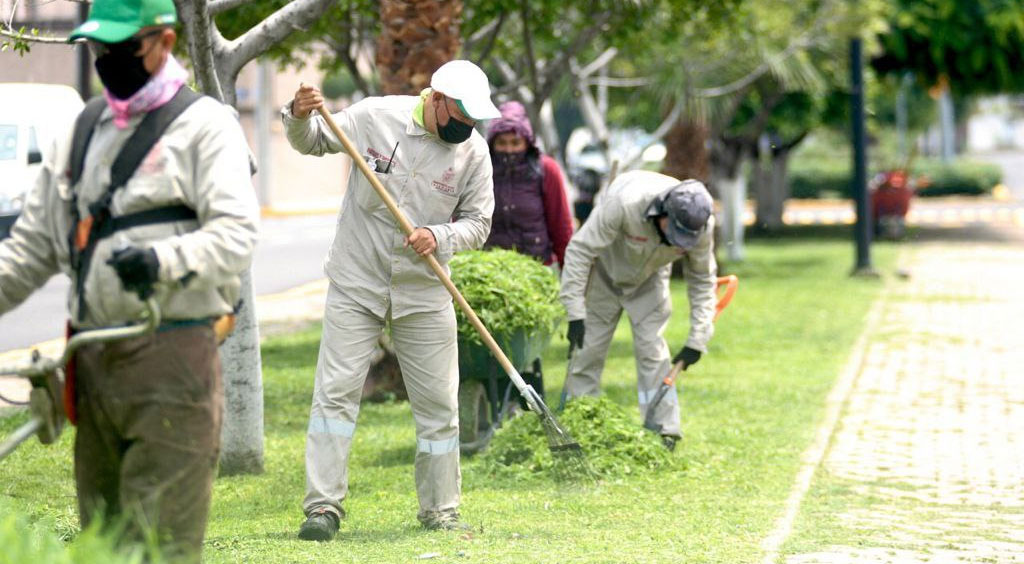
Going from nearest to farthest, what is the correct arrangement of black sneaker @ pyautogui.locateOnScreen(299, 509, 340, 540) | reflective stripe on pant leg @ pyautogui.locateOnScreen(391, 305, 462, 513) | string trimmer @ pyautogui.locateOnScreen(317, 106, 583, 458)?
1. string trimmer @ pyautogui.locateOnScreen(317, 106, 583, 458)
2. black sneaker @ pyautogui.locateOnScreen(299, 509, 340, 540)
3. reflective stripe on pant leg @ pyautogui.locateOnScreen(391, 305, 462, 513)

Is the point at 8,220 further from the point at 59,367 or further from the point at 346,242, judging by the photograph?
the point at 59,367

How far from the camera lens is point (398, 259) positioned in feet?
21.1

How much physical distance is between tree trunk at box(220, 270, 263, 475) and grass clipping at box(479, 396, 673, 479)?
3.82 ft

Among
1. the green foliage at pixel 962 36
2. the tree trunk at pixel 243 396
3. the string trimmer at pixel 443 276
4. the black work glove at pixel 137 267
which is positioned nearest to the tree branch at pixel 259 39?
the tree trunk at pixel 243 396

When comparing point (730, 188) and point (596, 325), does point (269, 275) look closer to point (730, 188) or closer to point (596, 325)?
point (730, 188)

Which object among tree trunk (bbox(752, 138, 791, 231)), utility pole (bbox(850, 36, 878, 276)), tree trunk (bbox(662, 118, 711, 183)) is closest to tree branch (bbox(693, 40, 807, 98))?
tree trunk (bbox(662, 118, 711, 183))

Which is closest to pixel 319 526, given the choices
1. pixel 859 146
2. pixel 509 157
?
pixel 509 157

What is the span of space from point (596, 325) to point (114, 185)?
15.9 ft

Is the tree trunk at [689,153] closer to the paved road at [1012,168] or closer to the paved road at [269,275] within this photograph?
the paved road at [269,275]

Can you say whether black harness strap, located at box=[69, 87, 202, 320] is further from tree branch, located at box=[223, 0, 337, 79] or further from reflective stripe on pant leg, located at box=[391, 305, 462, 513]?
tree branch, located at box=[223, 0, 337, 79]

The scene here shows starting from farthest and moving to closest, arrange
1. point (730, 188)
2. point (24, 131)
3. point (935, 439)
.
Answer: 1. point (730, 188)
2. point (24, 131)
3. point (935, 439)

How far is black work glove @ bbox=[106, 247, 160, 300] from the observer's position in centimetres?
404

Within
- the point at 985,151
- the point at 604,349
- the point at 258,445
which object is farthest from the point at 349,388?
the point at 985,151

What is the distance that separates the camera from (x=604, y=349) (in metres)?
8.91
